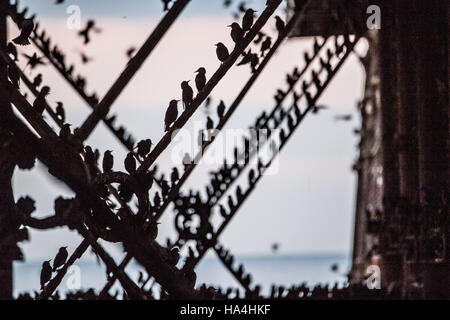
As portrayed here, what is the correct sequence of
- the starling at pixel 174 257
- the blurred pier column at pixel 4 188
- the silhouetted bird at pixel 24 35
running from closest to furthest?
the blurred pier column at pixel 4 188 → the starling at pixel 174 257 → the silhouetted bird at pixel 24 35

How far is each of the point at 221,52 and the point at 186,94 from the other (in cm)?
18

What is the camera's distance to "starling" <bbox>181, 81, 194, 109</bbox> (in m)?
1.90

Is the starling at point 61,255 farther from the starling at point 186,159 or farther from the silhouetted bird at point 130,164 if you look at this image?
the starling at point 186,159

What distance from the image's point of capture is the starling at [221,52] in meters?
1.99

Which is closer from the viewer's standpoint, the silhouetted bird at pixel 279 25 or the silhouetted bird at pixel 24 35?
the silhouetted bird at pixel 24 35

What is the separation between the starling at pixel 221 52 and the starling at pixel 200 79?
0.06m

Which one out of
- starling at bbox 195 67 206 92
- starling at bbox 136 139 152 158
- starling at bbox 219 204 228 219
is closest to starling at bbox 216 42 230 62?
A: starling at bbox 195 67 206 92

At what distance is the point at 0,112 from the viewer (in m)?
1.21

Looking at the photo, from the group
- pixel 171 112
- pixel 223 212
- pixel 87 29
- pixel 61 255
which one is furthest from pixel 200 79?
pixel 223 212

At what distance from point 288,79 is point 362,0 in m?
0.56

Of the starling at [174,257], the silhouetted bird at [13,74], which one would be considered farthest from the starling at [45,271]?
the silhouetted bird at [13,74]

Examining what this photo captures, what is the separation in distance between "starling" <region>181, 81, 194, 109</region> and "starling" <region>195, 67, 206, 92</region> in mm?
54

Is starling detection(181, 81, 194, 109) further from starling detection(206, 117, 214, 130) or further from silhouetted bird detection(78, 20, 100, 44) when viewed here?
silhouetted bird detection(78, 20, 100, 44)

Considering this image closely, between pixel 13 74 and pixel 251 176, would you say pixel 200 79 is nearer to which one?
pixel 13 74
